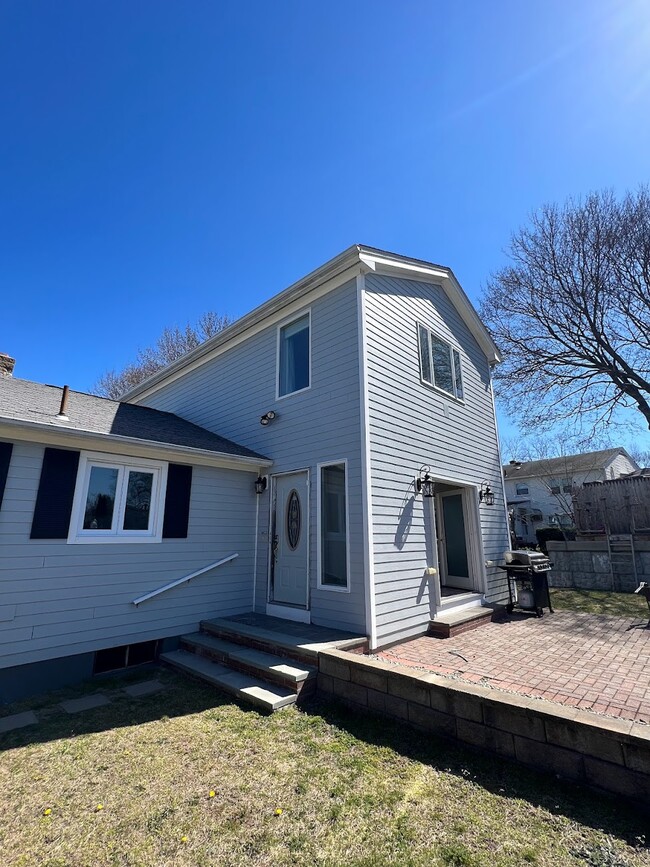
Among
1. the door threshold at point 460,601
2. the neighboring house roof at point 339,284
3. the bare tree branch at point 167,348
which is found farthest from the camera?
the bare tree branch at point 167,348

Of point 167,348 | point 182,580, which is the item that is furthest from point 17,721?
point 167,348

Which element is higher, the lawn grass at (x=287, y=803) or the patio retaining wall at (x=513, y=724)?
the patio retaining wall at (x=513, y=724)

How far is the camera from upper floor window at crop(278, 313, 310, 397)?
7.11 metres

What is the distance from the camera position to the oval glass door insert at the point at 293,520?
654cm

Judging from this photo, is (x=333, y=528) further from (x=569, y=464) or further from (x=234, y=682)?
(x=569, y=464)

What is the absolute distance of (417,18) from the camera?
6.77 m

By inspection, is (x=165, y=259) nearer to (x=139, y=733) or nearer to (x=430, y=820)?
(x=139, y=733)

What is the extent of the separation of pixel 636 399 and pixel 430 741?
604 inches

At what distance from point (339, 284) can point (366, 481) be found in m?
3.34

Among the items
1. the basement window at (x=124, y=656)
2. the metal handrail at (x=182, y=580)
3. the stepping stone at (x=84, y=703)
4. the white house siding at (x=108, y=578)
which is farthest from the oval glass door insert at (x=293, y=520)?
the stepping stone at (x=84, y=703)

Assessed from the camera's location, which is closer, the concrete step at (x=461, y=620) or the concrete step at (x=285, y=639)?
the concrete step at (x=285, y=639)

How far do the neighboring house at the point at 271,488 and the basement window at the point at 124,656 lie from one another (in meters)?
0.05

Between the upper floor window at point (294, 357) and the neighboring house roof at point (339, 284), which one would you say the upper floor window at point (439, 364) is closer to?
the neighboring house roof at point (339, 284)

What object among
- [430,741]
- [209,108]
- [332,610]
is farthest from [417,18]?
[430,741]
